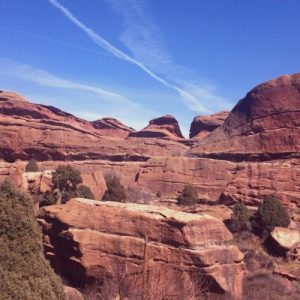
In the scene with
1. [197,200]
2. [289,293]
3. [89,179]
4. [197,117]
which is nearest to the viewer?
[289,293]

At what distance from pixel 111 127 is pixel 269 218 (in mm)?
69833

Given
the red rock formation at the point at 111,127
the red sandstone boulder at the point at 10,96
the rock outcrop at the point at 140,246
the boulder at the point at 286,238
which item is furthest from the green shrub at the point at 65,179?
the red rock formation at the point at 111,127

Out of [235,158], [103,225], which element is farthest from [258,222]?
[235,158]

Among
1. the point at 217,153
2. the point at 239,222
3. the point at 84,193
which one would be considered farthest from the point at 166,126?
the point at 239,222

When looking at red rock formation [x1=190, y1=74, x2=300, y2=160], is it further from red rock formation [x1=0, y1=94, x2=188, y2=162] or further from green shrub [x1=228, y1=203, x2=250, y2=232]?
green shrub [x1=228, y1=203, x2=250, y2=232]

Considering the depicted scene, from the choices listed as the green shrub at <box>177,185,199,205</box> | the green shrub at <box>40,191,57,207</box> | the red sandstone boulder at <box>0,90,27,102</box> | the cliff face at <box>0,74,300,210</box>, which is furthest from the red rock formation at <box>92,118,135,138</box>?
the green shrub at <box>40,191,57,207</box>

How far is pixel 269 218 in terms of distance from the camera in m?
22.6

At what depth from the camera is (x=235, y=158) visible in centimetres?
4081

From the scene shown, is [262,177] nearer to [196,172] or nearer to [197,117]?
[196,172]

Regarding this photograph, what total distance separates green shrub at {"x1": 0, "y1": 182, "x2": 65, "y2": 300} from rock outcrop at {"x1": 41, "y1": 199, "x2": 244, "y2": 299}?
21.9ft

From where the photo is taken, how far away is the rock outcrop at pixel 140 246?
1334 centimetres

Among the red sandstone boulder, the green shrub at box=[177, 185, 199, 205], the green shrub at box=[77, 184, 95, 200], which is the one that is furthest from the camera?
the red sandstone boulder

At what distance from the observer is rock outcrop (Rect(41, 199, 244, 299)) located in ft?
43.8

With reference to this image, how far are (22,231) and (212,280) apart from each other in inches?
328
